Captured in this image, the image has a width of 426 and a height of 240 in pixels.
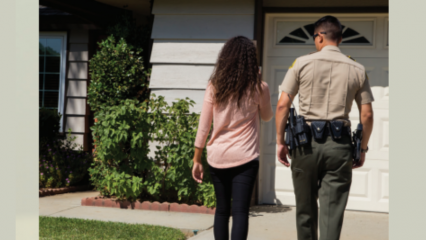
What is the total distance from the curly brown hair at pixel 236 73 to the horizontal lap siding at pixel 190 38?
267cm

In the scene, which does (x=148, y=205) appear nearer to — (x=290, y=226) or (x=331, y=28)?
(x=290, y=226)

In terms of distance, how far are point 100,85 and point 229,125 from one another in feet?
13.1

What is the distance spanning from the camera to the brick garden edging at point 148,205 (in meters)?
5.51

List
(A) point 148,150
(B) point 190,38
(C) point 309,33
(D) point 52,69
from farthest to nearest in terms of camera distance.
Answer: (D) point 52,69 < (C) point 309,33 < (B) point 190,38 < (A) point 148,150

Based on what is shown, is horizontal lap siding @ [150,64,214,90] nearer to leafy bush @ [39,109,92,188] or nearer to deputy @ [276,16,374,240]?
leafy bush @ [39,109,92,188]

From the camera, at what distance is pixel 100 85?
22.1 feet

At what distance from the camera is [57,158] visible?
23.5 feet

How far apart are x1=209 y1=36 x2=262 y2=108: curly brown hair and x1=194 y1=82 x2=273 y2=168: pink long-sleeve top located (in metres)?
0.05

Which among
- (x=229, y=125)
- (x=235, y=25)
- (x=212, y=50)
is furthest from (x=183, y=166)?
(x=229, y=125)

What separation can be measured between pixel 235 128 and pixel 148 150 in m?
2.77

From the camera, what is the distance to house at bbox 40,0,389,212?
235 inches

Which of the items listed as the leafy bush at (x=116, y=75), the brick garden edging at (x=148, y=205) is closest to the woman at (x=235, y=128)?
the brick garden edging at (x=148, y=205)

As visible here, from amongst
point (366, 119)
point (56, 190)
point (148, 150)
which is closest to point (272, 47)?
point (148, 150)
